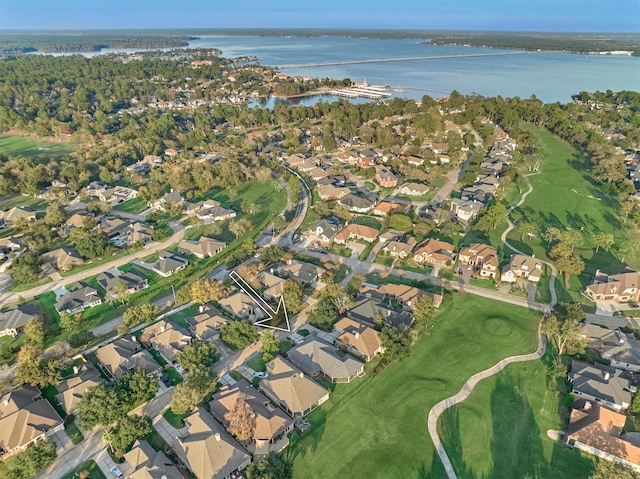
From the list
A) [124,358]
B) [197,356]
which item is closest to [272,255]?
[197,356]

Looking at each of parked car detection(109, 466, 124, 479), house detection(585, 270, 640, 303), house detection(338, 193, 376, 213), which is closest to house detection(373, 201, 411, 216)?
house detection(338, 193, 376, 213)

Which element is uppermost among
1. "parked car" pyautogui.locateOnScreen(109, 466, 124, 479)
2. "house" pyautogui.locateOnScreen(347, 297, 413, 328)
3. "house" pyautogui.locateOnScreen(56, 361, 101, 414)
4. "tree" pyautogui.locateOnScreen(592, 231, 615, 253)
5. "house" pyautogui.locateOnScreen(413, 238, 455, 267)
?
"tree" pyautogui.locateOnScreen(592, 231, 615, 253)

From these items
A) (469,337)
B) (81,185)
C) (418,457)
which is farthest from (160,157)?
Result: (418,457)

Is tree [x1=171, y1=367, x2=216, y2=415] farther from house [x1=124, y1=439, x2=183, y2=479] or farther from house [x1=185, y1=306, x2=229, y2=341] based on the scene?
house [x1=185, y1=306, x2=229, y2=341]

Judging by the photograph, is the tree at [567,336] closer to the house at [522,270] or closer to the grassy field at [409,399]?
the grassy field at [409,399]

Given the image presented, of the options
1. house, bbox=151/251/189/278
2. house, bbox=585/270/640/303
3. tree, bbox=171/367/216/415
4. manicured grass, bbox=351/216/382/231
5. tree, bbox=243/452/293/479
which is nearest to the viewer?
tree, bbox=243/452/293/479

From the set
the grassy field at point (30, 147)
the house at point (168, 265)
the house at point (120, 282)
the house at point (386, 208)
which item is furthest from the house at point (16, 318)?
the grassy field at point (30, 147)
